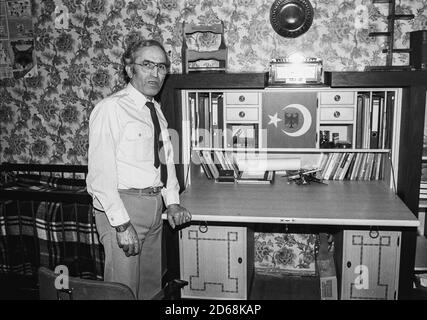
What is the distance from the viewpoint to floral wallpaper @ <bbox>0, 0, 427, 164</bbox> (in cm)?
310

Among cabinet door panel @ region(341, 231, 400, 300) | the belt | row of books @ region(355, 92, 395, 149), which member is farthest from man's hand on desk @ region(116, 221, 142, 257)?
row of books @ region(355, 92, 395, 149)

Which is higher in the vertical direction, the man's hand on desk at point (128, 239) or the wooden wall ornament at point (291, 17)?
the wooden wall ornament at point (291, 17)

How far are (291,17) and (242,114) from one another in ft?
2.56

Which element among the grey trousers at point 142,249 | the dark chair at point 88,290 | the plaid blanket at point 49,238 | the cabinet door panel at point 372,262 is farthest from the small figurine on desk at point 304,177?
the dark chair at point 88,290

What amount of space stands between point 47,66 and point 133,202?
1773 mm

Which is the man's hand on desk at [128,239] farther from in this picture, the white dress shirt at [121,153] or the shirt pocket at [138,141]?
the shirt pocket at [138,141]

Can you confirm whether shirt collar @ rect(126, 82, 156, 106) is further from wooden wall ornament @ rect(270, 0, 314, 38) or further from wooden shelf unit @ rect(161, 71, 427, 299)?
wooden wall ornament @ rect(270, 0, 314, 38)

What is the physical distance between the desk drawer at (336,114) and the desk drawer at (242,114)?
1.41ft

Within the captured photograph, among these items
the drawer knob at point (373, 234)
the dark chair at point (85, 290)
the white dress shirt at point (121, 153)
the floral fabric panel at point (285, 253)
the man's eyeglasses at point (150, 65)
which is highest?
the man's eyeglasses at point (150, 65)

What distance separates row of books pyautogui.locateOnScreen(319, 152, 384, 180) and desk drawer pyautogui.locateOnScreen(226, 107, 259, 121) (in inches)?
24.6

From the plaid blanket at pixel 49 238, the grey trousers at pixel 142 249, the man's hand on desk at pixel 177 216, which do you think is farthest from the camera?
the plaid blanket at pixel 49 238

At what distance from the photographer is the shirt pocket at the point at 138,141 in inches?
90.7
